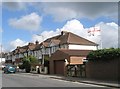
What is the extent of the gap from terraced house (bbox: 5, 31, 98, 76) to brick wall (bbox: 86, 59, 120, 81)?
2919 mm

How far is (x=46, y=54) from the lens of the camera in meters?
71.6

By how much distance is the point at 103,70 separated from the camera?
94.3ft

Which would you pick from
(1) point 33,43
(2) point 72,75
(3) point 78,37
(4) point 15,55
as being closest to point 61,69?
(2) point 72,75

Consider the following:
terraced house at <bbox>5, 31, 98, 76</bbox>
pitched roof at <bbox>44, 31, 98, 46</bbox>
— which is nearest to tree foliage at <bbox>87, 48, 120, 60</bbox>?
terraced house at <bbox>5, 31, 98, 76</bbox>

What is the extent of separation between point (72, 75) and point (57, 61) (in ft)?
30.9

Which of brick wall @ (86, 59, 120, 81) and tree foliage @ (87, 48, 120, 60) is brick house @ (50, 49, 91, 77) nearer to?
brick wall @ (86, 59, 120, 81)

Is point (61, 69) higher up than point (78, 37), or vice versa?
point (78, 37)

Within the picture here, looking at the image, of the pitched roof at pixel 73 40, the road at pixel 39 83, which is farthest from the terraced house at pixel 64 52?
→ the road at pixel 39 83

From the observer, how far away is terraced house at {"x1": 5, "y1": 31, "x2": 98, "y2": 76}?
41019 mm

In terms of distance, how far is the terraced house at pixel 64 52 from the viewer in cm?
4102

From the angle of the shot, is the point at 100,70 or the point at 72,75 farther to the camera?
the point at 72,75

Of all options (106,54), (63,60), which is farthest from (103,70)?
(63,60)

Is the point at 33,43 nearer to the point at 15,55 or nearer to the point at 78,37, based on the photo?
the point at 15,55

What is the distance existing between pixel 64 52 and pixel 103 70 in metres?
16.0
